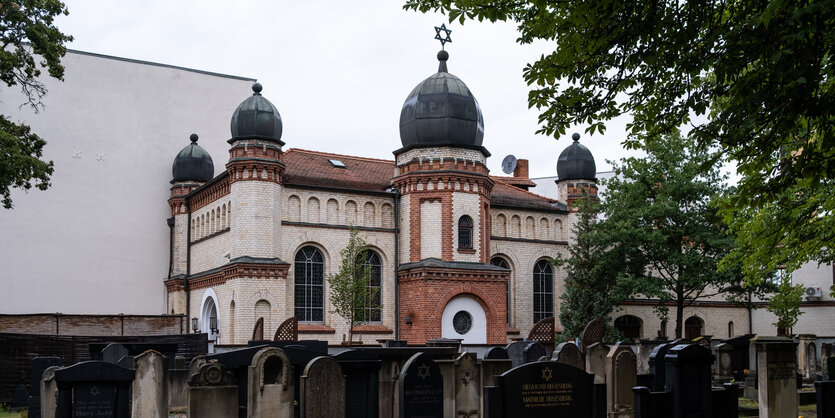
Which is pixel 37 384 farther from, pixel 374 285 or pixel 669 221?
pixel 669 221

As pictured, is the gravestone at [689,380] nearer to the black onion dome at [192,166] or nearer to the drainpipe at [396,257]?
the drainpipe at [396,257]

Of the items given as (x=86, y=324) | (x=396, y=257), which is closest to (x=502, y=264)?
(x=396, y=257)

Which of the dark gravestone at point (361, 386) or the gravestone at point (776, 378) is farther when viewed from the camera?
the dark gravestone at point (361, 386)

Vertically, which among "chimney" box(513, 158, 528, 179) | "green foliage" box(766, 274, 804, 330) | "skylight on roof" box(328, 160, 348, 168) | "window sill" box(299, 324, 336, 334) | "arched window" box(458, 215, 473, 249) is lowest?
"window sill" box(299, 324, 336, 334)

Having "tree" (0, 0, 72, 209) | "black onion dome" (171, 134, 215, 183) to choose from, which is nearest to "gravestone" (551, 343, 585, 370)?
"tree" (0, 0, 72, 209)

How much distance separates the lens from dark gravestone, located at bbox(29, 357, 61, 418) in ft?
53.3

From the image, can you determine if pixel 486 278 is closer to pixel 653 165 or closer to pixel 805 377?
pixel 653 165

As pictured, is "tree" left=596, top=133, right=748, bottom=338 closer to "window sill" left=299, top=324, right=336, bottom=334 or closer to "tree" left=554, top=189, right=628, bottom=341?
"tree" left=554, top=189, right=628, bottom=341

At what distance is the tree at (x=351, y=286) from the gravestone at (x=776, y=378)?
21464 mm

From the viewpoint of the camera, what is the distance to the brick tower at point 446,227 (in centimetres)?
3506

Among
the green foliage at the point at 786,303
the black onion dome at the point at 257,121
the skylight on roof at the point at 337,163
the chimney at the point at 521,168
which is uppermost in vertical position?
the chimney at the point at 521,168

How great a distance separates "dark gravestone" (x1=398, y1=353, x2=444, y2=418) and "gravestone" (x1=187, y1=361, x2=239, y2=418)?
2.67m

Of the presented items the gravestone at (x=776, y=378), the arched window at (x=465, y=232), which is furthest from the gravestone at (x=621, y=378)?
the arched window at (x=465, y=232)

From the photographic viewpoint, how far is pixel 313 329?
34.5 m
